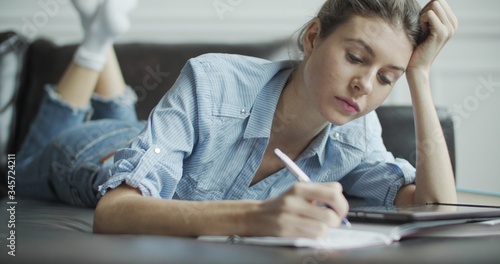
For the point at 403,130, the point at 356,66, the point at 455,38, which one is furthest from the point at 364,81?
the point at 455,38

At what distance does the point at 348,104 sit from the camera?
1.03m

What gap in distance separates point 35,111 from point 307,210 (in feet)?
4.54

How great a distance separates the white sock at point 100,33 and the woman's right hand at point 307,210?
121 cm

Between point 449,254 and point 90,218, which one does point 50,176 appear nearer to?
point 90,218

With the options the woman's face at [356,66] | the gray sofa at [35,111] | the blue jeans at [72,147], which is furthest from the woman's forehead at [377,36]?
the blue jeans at [72,147]

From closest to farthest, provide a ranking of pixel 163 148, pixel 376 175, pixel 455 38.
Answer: pixel 163 148 → pixel 376 175 → pixel 455 38

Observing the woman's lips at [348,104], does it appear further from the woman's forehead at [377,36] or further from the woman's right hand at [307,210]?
the woman's right hand at [307,210]

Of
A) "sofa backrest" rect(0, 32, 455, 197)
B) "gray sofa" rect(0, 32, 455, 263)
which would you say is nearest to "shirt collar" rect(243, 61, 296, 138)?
"gray sofa" rect(0, 32, 455, 263)

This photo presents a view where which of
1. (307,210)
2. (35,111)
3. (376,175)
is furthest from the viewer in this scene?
(35,111)

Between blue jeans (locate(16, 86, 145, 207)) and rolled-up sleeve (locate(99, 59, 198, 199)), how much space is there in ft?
1.45

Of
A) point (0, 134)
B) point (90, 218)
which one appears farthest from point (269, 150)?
point (0, 134)

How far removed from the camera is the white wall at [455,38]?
7.21 ft

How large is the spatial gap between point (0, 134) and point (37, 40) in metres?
0.33

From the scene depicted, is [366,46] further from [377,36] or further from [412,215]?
[412,215]
